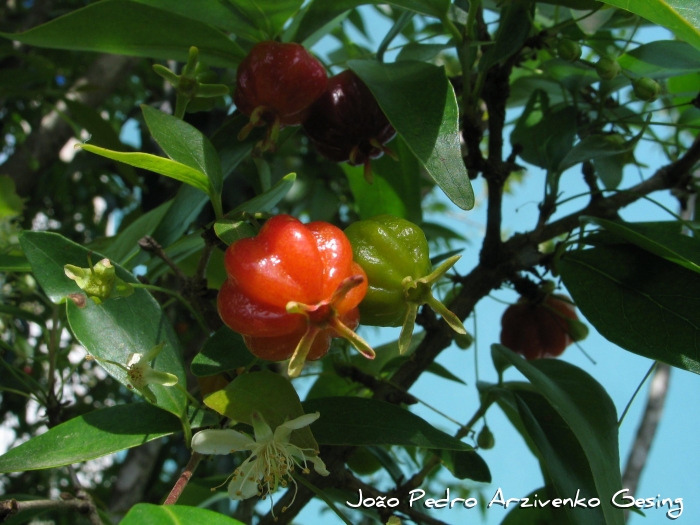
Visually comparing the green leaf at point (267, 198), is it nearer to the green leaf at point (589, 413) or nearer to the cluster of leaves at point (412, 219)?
the cluster of leaves at point (412, 219)

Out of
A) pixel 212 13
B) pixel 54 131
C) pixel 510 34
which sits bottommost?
pixel 54 131

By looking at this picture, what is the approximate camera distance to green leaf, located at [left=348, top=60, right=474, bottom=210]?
544mm

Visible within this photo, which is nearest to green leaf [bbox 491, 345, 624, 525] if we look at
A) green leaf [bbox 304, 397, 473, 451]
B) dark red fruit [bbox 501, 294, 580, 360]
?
green leaf [bbox 304, 397, 473, 451]

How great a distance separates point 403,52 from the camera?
2.74ft

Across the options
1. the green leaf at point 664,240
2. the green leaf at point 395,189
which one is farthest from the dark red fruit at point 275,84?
the green leaf at point 664,240

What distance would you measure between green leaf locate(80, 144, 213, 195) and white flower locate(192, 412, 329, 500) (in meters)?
0.22

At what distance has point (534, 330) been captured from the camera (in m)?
1.00

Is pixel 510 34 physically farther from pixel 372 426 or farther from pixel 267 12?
pixel 372 426

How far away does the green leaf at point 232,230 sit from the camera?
1.80 ft

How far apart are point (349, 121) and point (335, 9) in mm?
151

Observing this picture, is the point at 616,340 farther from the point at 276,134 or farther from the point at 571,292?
the point at 276,134

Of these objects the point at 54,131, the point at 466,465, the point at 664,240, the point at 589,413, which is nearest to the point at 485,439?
the point at 466,465

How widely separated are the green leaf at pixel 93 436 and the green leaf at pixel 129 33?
43cm

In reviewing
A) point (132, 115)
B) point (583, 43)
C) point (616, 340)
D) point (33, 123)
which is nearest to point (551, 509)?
point (616, 340)
